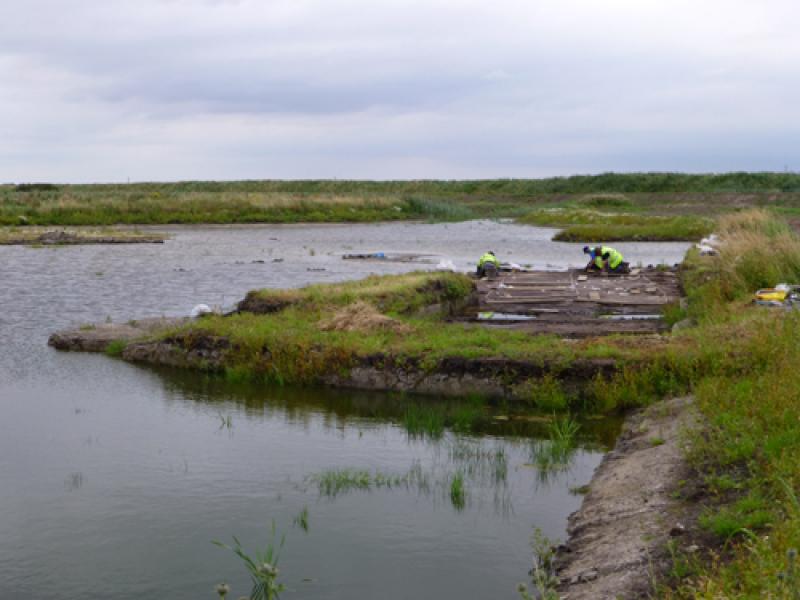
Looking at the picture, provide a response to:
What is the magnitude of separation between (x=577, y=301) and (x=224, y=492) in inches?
485

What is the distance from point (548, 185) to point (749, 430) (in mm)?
87695

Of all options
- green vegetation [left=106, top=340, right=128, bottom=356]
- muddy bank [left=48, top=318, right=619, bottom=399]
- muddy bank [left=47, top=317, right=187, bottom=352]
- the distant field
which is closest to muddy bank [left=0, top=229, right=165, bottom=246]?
the distant field

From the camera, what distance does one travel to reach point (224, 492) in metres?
8.56

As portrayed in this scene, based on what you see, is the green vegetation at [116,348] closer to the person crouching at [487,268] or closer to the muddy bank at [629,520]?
the muddy bank at [629,520]

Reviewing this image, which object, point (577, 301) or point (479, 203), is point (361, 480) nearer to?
point (577, 301)

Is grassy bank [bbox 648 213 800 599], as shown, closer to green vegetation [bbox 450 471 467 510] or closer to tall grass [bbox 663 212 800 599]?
tall grass [bbox 663 212 800 599]

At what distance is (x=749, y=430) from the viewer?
758 centimetres

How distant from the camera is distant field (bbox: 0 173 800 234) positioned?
176 ft


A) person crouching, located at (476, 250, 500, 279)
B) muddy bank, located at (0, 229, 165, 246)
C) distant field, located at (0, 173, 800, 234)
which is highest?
distant field, located at (0, 173, 800, 234)

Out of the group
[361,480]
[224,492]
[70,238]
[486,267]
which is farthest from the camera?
[70,238]

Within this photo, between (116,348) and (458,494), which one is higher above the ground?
(116,348)

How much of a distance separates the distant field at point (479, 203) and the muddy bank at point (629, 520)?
36.4 meters

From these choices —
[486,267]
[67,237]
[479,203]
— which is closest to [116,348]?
[486,267]

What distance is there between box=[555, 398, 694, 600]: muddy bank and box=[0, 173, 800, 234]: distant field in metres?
36.4
